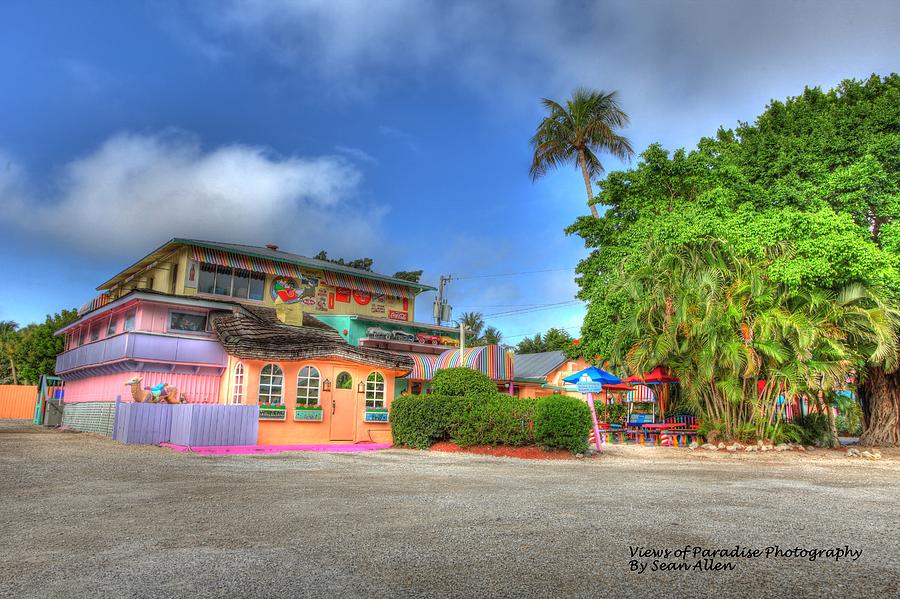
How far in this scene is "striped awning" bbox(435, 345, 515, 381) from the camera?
2366 cm

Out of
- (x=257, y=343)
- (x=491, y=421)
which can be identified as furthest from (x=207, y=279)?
(x=491, y=421)

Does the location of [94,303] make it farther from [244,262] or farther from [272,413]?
[272,413]

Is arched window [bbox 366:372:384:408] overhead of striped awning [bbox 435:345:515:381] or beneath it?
beneath

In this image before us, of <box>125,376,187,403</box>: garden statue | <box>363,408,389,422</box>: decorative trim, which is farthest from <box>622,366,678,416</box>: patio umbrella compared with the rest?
<box>125,376,187,403</box>: garden statue

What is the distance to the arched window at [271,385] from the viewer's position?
737 inches

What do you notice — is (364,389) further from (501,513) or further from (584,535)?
(584,535)

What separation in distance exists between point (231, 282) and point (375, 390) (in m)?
10.7

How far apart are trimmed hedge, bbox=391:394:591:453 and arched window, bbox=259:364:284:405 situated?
3.62 meters

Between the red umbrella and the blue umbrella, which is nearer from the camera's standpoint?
the blue umbrella

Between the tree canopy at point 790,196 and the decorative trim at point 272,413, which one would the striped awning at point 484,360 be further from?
the decorative trim at point 272,413

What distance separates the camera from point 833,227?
15234 mm

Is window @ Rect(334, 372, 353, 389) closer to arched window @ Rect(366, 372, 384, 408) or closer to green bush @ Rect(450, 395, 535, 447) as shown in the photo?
arched window @ Rect(366, 372, 384, 408)

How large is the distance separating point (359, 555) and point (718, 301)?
14.4 m

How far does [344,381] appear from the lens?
65.8ft
